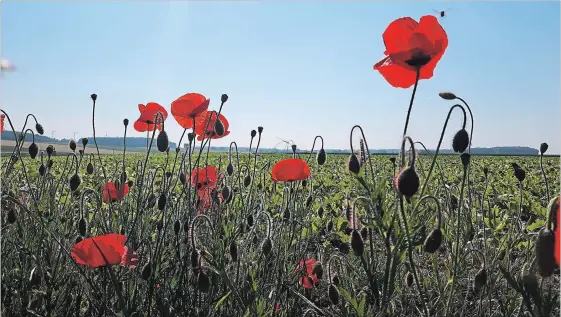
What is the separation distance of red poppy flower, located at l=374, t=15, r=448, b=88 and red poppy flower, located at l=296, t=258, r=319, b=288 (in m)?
0.78

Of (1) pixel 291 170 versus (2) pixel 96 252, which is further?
(1) pixel 291 170

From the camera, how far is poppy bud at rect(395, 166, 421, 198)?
94cm

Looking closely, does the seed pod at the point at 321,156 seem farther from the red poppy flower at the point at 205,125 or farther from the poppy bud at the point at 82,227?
the poppy bud at the point at 82,227

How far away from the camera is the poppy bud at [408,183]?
3.10ft

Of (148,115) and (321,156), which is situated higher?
(148,115)

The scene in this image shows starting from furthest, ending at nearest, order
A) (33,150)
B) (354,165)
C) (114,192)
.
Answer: (114,192) < (33,150) < (354,165)

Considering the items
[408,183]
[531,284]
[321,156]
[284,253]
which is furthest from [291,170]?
[531,284]

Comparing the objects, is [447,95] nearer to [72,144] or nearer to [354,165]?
[354,165]

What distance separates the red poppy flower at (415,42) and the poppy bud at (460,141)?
183 millimetres

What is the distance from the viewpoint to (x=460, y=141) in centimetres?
112

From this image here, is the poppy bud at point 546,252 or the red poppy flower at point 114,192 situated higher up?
the poppy bud at point 546,252

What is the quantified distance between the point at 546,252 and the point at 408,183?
0.94 ft

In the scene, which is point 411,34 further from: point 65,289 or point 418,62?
point 65,289

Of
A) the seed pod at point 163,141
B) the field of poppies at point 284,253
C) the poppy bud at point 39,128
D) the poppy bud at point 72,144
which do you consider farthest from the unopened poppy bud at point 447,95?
the poppy bud at point 72,144
